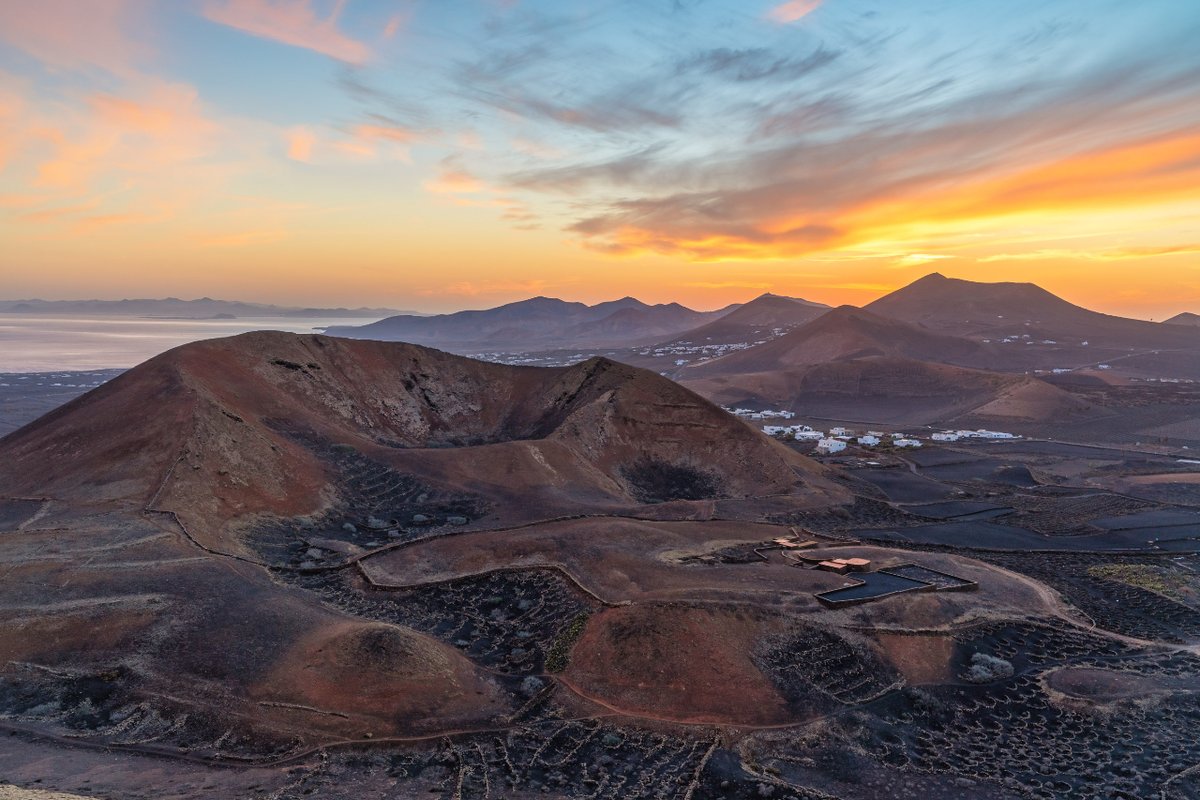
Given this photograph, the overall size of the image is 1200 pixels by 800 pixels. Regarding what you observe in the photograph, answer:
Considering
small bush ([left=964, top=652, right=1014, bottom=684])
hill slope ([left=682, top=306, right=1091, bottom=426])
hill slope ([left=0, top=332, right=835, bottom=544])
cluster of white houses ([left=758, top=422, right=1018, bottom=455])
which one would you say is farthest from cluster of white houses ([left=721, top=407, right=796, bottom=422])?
small bush ([left=964, top=652, right=1014, bottom=684])

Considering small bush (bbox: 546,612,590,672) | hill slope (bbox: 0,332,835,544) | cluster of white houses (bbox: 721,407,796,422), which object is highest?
hill slope (bbox: 0,332,835,544)

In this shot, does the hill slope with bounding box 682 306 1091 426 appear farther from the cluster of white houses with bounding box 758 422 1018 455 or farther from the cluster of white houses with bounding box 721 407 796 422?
the cluster of white houses with bounding box 758 422 1018 455

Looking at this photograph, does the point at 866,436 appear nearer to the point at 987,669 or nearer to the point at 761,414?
the point at 761,414

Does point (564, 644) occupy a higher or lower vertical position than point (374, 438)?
lower

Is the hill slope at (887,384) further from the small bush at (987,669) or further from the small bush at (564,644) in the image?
the small bush at (564,644)

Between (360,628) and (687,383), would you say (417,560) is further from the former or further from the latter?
(687,383)

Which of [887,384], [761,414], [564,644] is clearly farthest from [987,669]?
[887,384]

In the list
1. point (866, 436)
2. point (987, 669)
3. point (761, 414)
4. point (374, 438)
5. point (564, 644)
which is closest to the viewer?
point (987, 669)

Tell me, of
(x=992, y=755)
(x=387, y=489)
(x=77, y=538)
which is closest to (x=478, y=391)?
(x=387, y=489)

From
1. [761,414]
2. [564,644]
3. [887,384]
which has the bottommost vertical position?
[564,644]

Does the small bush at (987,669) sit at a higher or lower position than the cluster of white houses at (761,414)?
lower

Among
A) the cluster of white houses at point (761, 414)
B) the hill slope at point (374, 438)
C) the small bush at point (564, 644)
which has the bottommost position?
the small bush at point (564, 644)

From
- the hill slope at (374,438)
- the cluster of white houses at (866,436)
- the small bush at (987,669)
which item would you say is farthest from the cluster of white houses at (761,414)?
the small bush at (987,669)
